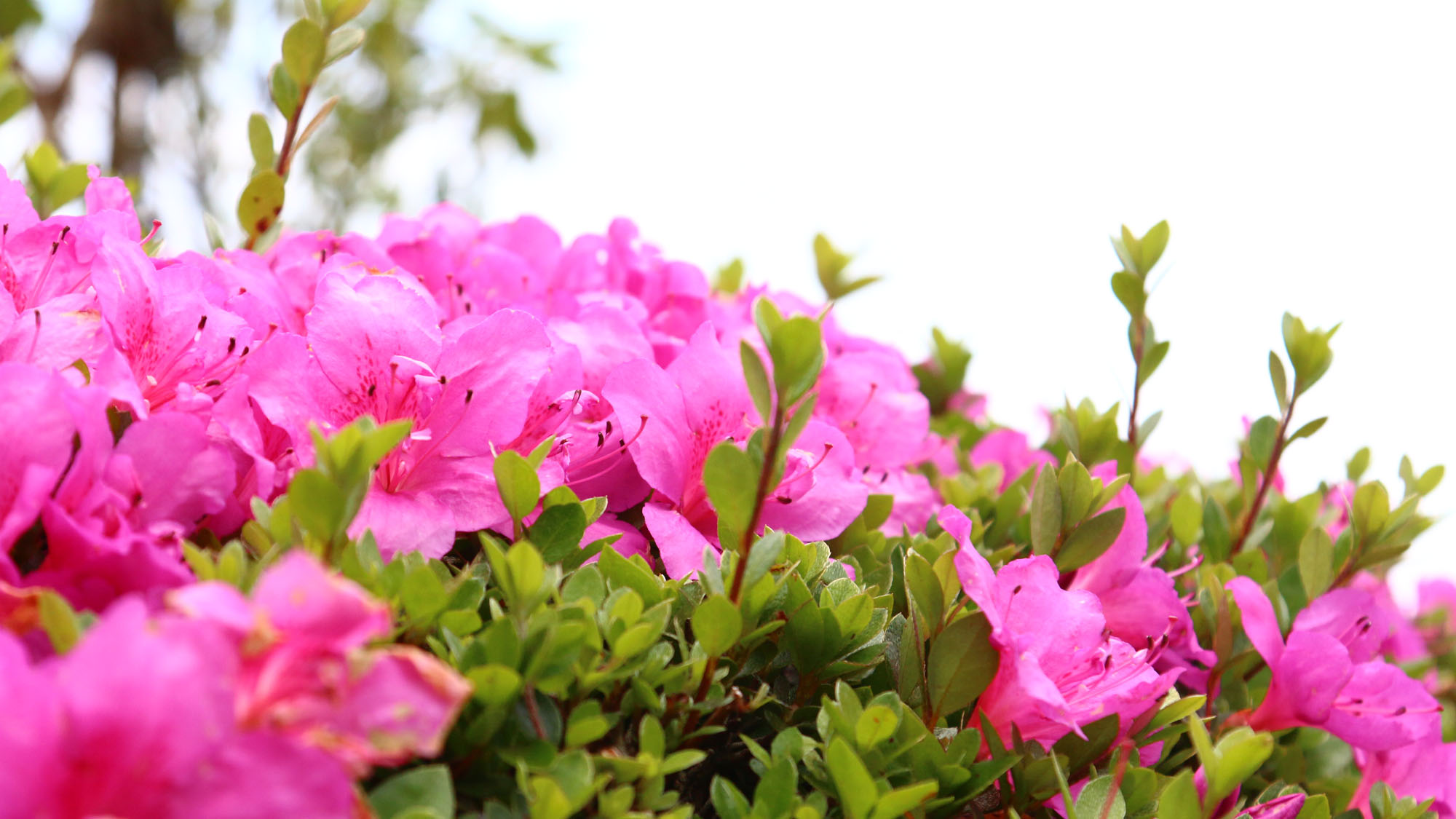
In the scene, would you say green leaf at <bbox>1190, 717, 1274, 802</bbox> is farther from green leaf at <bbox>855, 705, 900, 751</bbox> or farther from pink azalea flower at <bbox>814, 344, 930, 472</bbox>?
pink azalea flower at <bbox>814, 344, 930, 472</bbox>

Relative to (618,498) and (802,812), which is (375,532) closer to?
(618,498)

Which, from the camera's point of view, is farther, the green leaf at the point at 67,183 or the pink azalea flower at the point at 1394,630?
the pink azalea flower at the point at 1394,630

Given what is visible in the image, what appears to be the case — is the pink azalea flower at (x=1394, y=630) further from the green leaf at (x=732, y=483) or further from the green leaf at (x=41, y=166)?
the green leaf at (x=41, y=166)

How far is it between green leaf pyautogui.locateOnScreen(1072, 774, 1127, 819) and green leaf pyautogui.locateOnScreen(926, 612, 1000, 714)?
0.13 m

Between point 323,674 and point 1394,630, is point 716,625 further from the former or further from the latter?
point 1394,630

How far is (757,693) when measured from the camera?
38.5 inches

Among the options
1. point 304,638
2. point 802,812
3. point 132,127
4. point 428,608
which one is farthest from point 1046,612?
point 132,127

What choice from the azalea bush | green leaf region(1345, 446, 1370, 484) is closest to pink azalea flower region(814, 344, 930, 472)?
the azalea bush

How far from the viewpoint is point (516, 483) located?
956 mm

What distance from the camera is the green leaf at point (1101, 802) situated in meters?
0.96

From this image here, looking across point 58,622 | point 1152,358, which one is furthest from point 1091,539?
point 58,622

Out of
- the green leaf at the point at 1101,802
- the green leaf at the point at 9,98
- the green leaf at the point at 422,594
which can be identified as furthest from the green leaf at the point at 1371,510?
the green leaf at the point at 9,98

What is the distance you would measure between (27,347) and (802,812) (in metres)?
0.78

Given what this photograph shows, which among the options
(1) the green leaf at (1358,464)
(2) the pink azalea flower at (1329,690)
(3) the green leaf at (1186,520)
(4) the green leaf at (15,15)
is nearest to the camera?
(2) the pink azalea flower at (1329,690)
